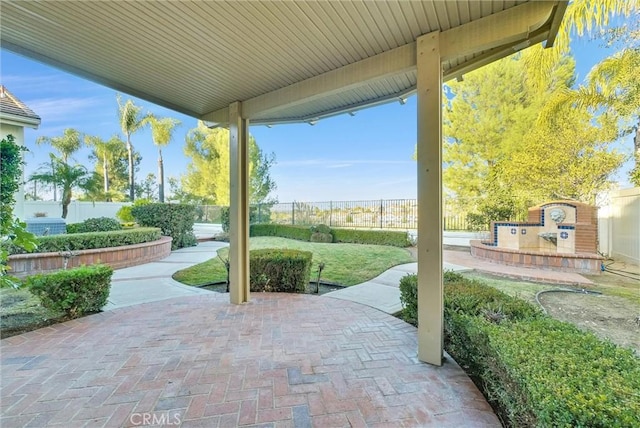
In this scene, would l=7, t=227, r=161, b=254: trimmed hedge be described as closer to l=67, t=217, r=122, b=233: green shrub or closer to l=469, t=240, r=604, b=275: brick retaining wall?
l=67, t=217, r=122, b=233: green shrub

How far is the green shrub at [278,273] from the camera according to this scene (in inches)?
187

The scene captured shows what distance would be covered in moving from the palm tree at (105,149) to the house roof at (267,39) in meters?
21.4

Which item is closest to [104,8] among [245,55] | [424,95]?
[245,55]

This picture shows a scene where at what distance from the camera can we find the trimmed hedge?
5560 mm

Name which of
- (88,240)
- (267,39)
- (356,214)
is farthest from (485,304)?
(356,214)

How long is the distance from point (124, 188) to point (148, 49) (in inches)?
974

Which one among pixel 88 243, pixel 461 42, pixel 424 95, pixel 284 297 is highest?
pixel 461 42

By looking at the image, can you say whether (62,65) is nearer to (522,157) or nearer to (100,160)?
(522,157)

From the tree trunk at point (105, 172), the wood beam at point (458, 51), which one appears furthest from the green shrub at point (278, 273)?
the tree trunk at point (105, 172)

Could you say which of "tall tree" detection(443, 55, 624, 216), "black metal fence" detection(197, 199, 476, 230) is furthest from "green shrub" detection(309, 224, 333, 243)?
"tall tree" detection(443, 55, 624, 216)

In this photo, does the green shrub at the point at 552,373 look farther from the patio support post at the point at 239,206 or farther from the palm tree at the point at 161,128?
the palm tree at the point at 161,128

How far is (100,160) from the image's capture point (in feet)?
71.1
